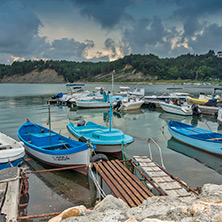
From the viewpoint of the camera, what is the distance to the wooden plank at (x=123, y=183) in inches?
248

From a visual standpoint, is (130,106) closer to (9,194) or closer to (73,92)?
(73,92)

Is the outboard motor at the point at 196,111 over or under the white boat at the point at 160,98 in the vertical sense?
under

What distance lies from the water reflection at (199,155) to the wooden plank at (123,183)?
6516mm

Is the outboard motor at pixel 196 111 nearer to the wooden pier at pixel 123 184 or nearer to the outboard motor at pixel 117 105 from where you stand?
the outboard motor at pixel 117 105

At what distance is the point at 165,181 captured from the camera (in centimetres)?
740

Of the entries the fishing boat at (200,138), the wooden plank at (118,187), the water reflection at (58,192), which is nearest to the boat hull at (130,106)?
the fishing boat at (200,138)

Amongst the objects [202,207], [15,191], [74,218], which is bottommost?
[15,191]

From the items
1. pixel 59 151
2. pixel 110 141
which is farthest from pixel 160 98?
pixel 59 151

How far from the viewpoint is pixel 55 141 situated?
1234 cm

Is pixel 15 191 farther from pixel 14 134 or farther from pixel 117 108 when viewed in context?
pixel 117 108

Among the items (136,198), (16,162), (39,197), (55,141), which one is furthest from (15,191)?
(55,141)

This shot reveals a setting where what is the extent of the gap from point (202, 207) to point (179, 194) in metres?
2.73

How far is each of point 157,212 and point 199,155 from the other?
10.2 meters

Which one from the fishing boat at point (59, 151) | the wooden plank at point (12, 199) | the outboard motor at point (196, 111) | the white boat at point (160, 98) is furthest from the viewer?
the white boat at point (160, 98)
